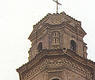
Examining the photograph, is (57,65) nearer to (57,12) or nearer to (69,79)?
(69,79)

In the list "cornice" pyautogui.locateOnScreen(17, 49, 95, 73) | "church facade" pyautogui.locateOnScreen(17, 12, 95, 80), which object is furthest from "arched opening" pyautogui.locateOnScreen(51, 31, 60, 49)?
"cornice" pyautogui.locateOnScreen(17, 49, 95, 73)

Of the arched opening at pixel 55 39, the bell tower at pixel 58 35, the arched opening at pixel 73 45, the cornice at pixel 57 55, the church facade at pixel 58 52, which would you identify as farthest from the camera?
the arched opening at pixel 73 45

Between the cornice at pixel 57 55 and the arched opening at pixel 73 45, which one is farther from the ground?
the arched opening at pixel 73 45

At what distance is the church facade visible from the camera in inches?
1583

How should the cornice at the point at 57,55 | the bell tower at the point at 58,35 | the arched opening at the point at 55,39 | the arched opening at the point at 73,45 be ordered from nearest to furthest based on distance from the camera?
the cornice at the point at 57,55, the arched opening at the point at 55,39, the bell tower at the point at 58,35, the arched opening at the point at 73,45

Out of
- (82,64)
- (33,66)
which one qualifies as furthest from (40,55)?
(82,64)

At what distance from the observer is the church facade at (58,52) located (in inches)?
1583

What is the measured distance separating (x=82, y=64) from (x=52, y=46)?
3157mm

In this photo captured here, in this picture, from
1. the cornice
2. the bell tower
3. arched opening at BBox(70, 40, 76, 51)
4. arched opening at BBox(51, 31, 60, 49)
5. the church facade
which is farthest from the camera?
arched opening at BBox(70, 40, 76, 51)

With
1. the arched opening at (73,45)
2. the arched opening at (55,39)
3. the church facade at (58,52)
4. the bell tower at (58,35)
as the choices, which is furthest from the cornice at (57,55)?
the arched opening at (73,45)

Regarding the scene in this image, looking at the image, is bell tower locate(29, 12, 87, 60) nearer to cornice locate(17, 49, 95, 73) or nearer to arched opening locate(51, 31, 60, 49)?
arched opening locate(51, 31, 60, 49)

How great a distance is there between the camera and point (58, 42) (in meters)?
42.2

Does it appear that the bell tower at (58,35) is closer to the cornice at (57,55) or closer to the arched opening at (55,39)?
the arched opening at (55,39)

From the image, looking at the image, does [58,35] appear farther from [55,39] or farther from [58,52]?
[58,52]
